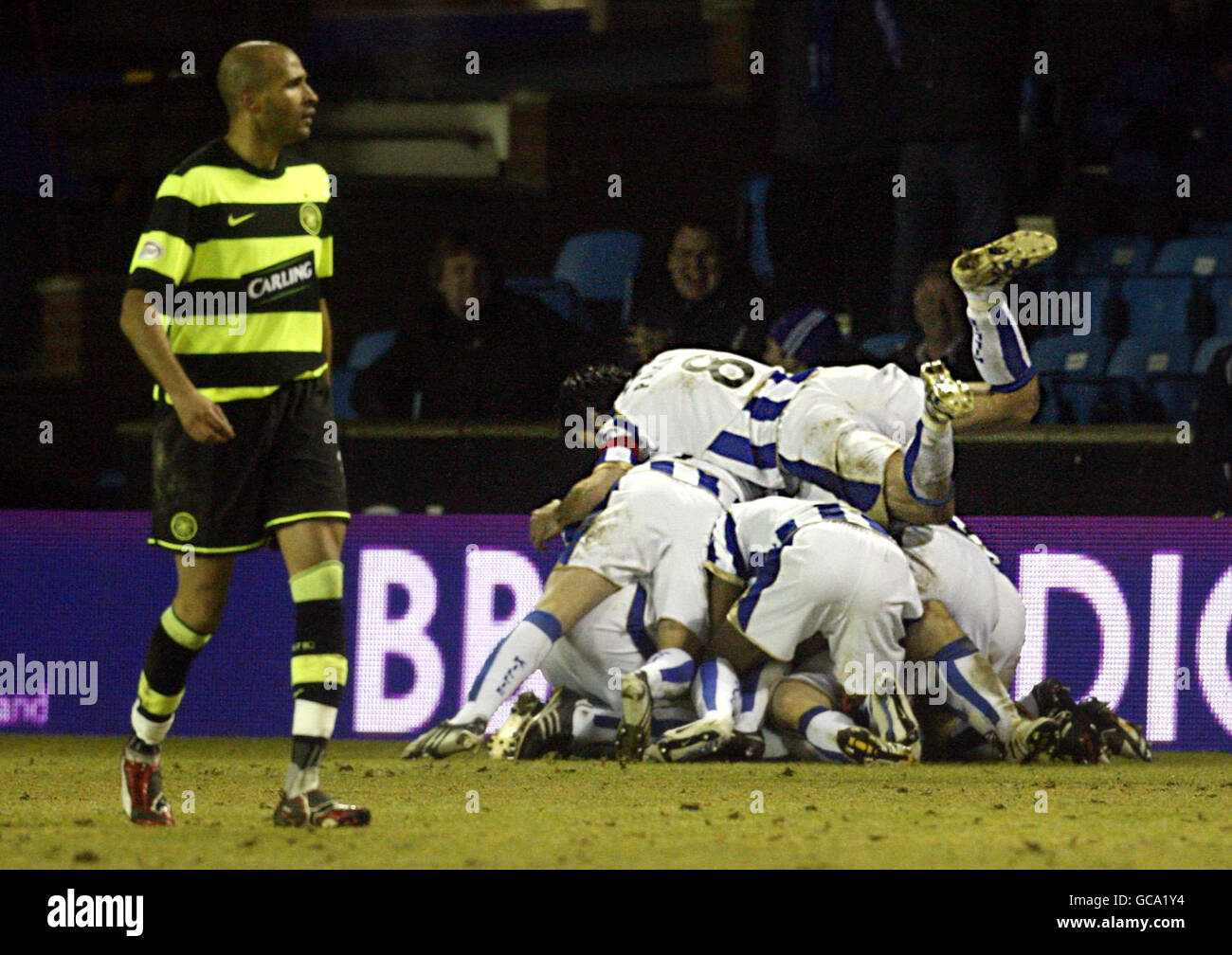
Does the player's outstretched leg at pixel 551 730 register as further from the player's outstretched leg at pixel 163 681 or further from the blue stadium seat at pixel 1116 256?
the blue stadium seat at pixel 1116 256

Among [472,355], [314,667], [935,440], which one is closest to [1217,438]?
[935,440]

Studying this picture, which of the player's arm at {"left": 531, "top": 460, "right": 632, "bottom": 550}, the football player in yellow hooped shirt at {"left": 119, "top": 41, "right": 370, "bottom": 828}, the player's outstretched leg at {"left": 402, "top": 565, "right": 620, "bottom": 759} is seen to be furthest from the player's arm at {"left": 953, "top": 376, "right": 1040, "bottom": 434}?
the football player in yellow hooped shirt at {"left": 119, "top": 41, "right": 370, "bottom": 828}

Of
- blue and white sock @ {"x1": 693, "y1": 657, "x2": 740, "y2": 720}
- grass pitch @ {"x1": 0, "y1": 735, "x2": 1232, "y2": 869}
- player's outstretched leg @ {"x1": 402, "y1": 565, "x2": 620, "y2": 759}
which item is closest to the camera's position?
grass pitch @ {"x1": 0, "y1": 735, "x2": 1232, "y2": 869}

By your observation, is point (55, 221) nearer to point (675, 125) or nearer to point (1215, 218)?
point (675, 125)

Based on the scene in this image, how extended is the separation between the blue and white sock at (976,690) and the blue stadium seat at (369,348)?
3.83m

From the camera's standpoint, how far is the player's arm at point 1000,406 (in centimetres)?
730

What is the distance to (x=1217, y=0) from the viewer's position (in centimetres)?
1053

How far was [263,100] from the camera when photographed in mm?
5254

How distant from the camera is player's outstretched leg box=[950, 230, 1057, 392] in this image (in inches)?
252

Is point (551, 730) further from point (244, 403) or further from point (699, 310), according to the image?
point (244, 403)

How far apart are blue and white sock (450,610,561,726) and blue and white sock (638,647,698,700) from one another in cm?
37

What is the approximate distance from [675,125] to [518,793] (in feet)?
17.9

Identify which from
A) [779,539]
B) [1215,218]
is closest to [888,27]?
[1215,218]

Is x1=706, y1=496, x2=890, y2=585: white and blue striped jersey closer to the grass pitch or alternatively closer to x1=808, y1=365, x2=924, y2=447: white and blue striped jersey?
x1=808, y1=365, x2=924, y2=447: white and blue striped jersey
